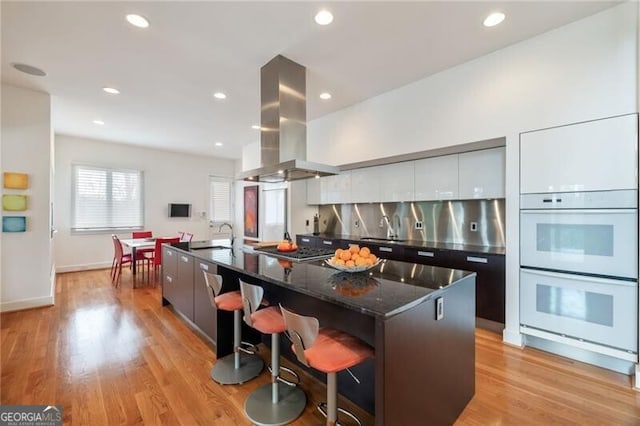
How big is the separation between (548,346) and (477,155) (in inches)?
81.5

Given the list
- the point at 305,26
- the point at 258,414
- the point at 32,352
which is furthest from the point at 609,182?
the point at 32,352

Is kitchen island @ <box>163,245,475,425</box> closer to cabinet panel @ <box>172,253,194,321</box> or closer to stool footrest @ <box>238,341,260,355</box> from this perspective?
stool footrest @ <box>238,341,260,355</box>

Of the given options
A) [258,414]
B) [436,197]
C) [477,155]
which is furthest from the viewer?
[436,197]

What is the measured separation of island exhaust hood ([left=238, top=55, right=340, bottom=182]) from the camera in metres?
2.83

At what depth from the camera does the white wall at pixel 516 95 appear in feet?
7.34

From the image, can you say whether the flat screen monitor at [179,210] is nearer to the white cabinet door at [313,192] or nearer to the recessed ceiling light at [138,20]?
the white cabinet door at [313,192]

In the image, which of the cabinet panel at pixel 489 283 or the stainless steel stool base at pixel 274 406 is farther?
the cabinet panel at pixel 489 283

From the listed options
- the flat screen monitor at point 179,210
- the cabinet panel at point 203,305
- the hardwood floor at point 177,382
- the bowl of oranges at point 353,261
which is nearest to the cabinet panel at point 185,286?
the cabinet panel at point 203,305

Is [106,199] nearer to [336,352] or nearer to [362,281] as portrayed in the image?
[362,281]

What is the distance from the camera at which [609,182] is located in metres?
2.24

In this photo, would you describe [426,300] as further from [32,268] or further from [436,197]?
[32,268]

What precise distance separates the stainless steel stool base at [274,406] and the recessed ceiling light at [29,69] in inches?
164

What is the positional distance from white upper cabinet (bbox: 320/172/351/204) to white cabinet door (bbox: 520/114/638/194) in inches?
99.7

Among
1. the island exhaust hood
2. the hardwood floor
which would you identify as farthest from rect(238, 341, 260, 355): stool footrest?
the island exhaust hood
